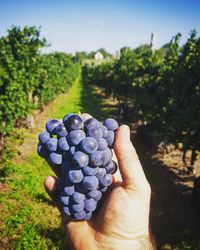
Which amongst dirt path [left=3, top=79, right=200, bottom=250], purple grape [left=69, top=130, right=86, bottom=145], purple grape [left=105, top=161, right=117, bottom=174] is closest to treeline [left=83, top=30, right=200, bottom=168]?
dirt path [left=3, top=79, right=200, bottom=250]

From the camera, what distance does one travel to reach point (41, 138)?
2346 millimetres

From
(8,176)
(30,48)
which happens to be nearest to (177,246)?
(8,176)

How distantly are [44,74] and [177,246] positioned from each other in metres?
11.5

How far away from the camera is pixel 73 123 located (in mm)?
2209

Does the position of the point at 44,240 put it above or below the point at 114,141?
below

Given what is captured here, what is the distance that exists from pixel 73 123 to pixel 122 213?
89 centimetres

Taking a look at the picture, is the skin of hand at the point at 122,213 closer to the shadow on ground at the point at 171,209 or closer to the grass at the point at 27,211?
the grass at the point at 27,211

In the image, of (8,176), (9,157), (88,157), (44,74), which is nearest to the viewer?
(88,157)

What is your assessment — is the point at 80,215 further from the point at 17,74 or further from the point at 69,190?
the point at 17,74

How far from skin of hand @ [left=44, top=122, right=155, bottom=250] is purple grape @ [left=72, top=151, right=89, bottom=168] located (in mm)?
316

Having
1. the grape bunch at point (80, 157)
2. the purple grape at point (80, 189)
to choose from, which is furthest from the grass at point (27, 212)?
the purple grape at point (80, 189)

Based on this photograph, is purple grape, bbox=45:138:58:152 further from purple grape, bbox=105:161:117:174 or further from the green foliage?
the green foliage

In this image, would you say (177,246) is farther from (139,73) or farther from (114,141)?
(139,73)

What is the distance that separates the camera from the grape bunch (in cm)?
214
